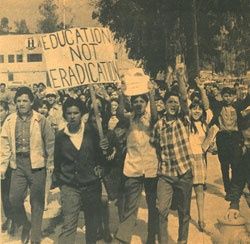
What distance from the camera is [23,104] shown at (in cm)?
444

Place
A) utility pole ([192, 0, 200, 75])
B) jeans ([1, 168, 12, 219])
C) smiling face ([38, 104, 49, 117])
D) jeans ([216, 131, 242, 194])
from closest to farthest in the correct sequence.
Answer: jeans ([1, 168, 12, 219]), utility pole ([192, 0, 200, 75]), jeans ([216, 131, 242, 194]), smiling face ([38, 104, 49, 117])

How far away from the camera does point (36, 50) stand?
4766 millimetres

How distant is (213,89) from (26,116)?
226 cm

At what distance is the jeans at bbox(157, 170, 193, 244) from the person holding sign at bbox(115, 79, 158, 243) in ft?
0.45

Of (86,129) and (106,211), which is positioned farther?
(106,211)

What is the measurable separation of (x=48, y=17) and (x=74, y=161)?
128cm

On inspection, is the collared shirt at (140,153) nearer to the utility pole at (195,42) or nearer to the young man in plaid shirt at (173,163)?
the young man in plaid shirt at (173,163)

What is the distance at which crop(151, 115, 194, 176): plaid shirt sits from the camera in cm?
428

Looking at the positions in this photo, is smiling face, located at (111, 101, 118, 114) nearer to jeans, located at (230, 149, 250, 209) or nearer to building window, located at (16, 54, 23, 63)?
building window, located at (16, 54, 23, 63)

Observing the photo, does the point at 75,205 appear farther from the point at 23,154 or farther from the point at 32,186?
the point at 23,154

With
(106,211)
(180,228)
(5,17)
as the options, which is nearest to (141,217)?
(106,211)

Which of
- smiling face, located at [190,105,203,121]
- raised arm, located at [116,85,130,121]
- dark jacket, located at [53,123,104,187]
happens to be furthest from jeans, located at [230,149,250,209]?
dark jacket, located at [53,123,104,187]

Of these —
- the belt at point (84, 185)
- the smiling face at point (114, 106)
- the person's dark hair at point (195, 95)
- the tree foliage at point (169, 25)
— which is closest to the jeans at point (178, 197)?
the belt at point (84, 185)

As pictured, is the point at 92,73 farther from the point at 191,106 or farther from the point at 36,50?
the point at 191,106
